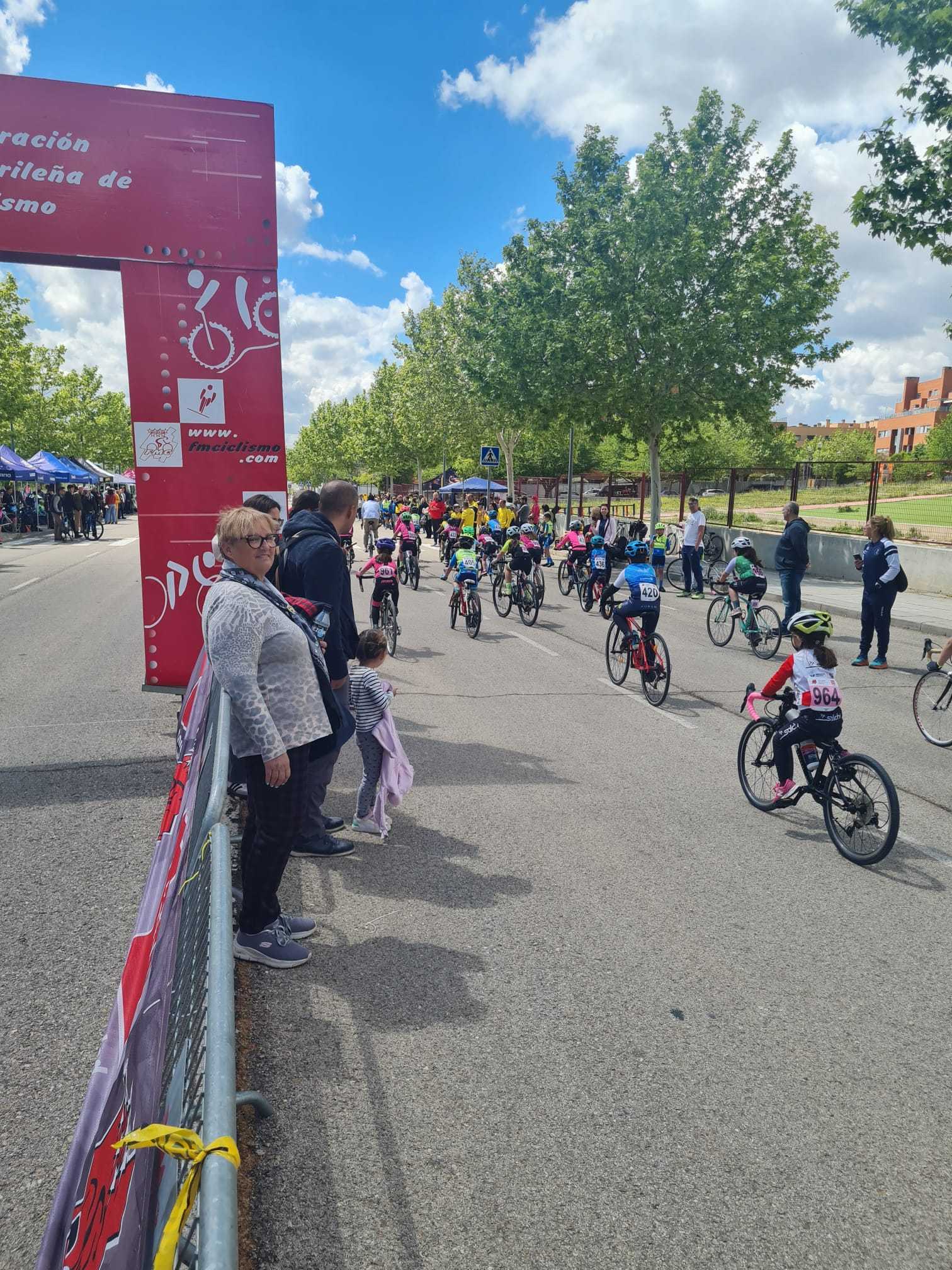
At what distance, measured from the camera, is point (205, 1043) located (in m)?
1.79

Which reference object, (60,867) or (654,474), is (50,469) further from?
(60,867)

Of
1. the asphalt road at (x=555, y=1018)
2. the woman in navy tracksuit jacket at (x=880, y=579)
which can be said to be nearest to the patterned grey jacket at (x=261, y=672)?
the asphalt road at (x=555, y=1018)

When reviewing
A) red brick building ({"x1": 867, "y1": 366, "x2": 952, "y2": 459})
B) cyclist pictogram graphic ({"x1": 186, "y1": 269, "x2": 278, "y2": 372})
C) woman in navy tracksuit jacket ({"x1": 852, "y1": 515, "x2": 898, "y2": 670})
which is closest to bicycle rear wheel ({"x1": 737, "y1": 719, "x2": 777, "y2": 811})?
cyclist pictogram graphic ({"x1": 186, "y1": 269, "x2": 278, "y2": 372})

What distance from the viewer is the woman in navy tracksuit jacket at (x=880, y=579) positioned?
10.6 metres

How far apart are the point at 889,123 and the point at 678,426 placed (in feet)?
43.2

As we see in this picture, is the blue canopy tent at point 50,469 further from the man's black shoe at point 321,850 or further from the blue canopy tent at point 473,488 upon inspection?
the man's black shoe at point 321,850

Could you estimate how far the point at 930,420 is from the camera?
415 ft

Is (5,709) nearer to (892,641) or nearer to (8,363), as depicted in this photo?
(892,641)

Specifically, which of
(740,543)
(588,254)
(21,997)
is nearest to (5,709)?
(21,997)

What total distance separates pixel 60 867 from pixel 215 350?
4195 mm

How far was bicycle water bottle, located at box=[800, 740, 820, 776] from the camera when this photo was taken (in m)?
5.44

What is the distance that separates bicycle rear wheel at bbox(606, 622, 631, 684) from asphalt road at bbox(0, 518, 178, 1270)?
4.84 meters

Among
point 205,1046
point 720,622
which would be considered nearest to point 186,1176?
point 205,1046

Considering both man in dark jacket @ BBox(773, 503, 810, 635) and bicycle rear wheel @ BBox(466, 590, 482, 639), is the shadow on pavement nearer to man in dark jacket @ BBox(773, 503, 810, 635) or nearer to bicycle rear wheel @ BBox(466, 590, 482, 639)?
bicycle rear wheel @ BBox(466, 590, 482, 639)
